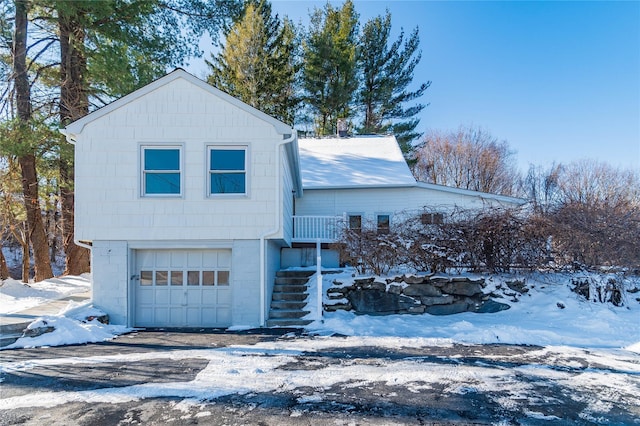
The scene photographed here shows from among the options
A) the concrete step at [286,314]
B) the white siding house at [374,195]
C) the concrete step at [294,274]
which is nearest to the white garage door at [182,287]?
the concrete step at [286,314]

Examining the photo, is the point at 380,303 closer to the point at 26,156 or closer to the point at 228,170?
the point at 228,170

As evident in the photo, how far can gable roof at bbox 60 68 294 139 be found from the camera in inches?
350

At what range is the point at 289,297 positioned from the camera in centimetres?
1009

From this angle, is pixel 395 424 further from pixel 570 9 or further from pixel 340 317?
pixel 570 9

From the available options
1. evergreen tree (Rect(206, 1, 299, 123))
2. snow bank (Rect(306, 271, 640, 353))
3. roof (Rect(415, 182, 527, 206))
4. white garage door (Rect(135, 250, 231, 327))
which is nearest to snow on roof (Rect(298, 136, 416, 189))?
roof (Rect(415, 182, 527, 206))

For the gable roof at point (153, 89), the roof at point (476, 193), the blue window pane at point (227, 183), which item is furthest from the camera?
the roof at point (476, 193)

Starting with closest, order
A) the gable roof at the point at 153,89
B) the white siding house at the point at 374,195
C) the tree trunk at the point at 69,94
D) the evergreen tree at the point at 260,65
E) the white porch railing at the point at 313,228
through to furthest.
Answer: the gable roof at the point at 153,89
the white porch railing at the point at 313,228
the tree trunk at the point at 69,94
the white siding house at the point at 374,195
the evergreen tree at the point at 260,65

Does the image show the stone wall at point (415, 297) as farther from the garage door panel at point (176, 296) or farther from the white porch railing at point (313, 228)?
the white porch railing at point (313, 228)

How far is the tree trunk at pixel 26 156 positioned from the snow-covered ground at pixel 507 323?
16.4 feet

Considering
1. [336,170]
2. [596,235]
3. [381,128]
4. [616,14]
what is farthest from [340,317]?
[381,128]

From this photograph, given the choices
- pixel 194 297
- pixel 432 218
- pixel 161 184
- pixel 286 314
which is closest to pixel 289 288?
pixel 286 314

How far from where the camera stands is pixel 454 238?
397 inches

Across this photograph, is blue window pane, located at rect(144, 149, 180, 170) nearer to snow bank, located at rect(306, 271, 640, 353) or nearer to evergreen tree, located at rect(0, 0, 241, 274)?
snow bank, located at rect(306, 271, 640, 353)

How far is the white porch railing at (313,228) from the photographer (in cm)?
1328
